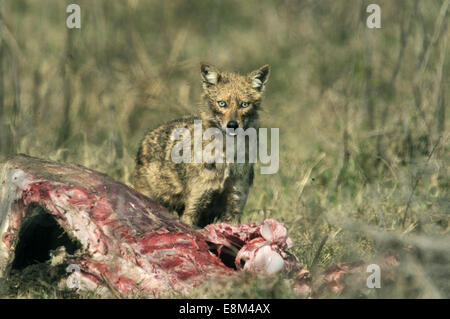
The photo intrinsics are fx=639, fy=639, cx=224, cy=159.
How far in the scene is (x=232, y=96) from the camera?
557 centimetres

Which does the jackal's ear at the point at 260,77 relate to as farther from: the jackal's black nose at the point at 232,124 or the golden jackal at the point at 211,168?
the jackal's black nose at the point at 232,124

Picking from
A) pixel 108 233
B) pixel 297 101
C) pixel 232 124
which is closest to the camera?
pixel 108 233

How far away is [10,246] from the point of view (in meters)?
3.90

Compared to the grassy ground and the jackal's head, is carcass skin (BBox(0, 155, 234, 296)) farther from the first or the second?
the jackal's head

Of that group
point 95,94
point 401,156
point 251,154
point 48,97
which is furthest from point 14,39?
point 401,156

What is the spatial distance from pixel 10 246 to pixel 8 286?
246mm

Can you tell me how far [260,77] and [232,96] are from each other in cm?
43

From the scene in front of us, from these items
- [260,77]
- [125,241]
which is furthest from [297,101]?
[125,241]

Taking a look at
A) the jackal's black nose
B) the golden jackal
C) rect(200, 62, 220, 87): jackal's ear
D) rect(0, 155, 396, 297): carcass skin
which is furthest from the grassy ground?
the jackal's black nose

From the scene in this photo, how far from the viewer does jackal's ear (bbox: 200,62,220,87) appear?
5758 mm

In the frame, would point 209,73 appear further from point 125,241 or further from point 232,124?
point 125,241

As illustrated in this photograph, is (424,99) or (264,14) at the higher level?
(264,14)

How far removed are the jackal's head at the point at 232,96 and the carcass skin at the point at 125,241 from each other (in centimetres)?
148

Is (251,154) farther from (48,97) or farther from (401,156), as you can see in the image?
(48,97)
